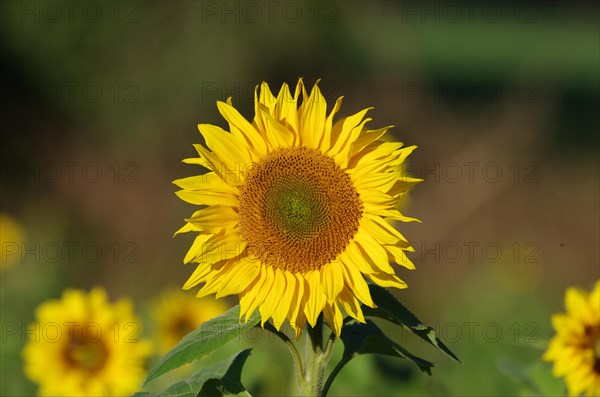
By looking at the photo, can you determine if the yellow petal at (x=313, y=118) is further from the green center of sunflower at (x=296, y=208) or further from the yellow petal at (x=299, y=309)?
the yellow petal at (x=299, y=309)

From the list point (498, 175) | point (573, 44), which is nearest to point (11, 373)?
point (498, 175)

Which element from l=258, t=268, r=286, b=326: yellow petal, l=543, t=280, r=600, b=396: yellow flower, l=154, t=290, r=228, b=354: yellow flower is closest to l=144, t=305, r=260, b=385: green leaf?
l=258, t=268, r=286, b=326: yellow petal

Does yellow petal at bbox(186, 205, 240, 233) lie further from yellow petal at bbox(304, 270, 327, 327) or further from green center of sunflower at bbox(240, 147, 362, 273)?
yellow petal at bbox(304, 270, 327, 327)

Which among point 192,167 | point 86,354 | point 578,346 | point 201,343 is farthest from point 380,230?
point 192,167

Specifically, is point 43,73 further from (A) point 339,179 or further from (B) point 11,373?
(A) point 339,179

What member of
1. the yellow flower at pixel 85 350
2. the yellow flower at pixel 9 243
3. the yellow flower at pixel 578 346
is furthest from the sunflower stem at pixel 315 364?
the yellow flower at pixel 9 243
